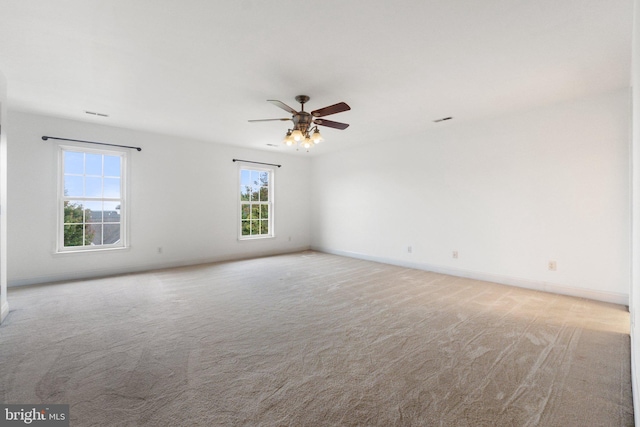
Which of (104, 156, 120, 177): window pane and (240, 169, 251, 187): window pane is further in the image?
(240, 169, 251, 187): window pane

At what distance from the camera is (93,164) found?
4.81 m

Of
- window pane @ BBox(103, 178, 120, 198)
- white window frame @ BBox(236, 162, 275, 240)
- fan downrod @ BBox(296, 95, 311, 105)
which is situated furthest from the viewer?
white window frame @ BBox(236, 162, 275, 240)

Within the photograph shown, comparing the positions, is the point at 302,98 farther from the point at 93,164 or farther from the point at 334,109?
the point at 93,164

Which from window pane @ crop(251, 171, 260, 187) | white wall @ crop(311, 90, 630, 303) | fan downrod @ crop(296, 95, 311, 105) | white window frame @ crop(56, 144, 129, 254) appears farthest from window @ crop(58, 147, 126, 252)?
white wall @ crop(311, 90, 630, 303)

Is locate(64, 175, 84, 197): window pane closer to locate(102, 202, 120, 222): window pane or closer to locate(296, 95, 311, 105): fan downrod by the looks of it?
locate(102, 202, 120, 222): window pane

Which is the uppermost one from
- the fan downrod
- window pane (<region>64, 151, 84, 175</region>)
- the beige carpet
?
the fan downrod

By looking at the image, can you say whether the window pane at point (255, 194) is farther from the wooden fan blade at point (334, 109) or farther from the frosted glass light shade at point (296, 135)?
the wooden fan blade at point (334, 109)

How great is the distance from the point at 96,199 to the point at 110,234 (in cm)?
64

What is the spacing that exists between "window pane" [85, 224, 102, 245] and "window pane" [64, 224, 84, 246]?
0.08m

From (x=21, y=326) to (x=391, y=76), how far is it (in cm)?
439

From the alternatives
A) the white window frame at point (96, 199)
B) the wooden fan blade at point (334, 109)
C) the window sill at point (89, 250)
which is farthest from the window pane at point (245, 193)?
the wooden fan blade at point (334, 109)

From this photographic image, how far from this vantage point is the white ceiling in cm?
203

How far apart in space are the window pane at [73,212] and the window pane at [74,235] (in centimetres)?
8

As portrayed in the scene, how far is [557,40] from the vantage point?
236 cm
